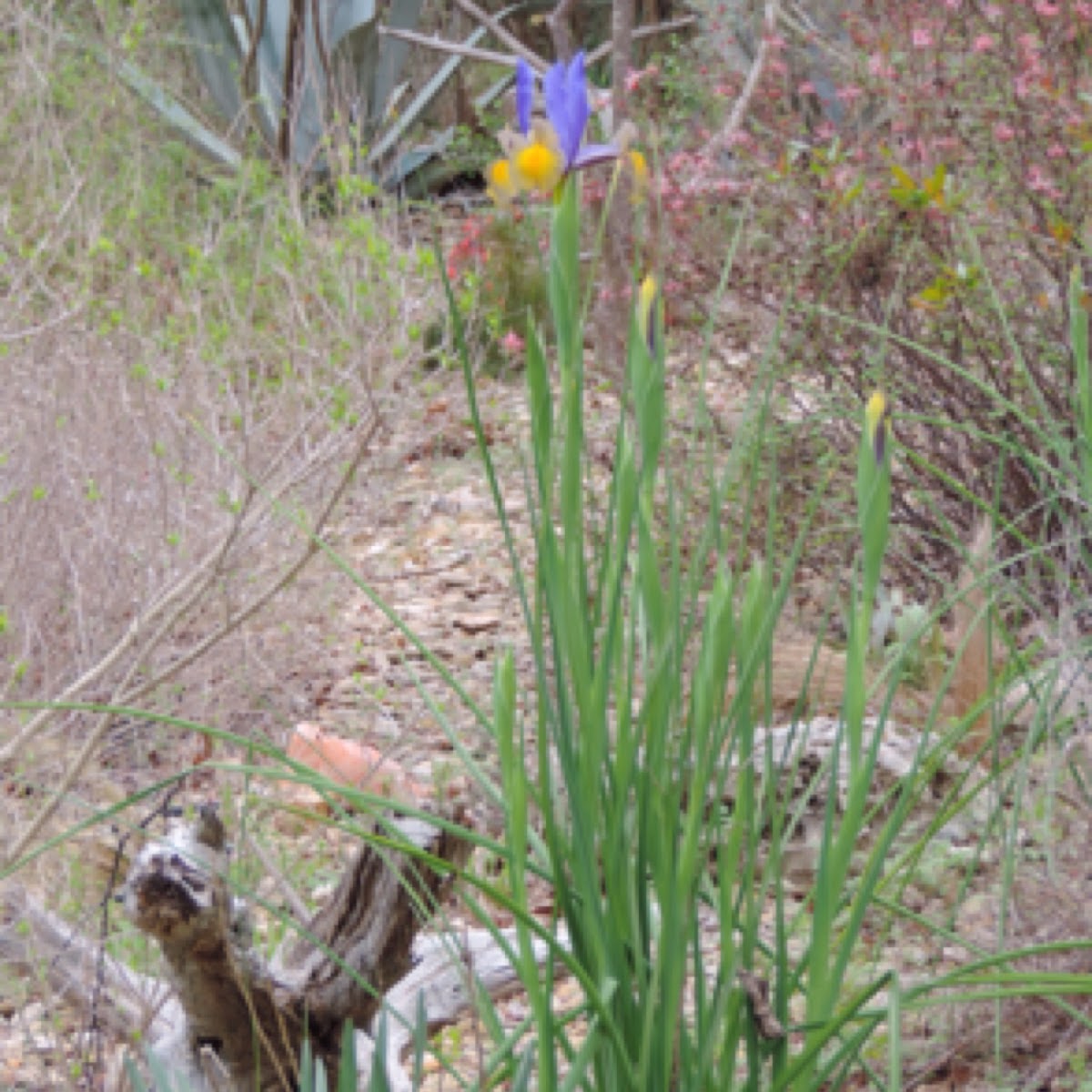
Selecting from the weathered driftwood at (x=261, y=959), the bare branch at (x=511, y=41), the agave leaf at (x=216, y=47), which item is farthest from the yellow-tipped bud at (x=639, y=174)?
the agave leaf at (x=216, y=47)

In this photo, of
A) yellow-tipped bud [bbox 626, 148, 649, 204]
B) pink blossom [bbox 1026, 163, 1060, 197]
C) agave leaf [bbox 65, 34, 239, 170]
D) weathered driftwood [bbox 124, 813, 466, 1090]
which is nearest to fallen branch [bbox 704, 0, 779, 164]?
pink blossom [bbox 1026, 163, 1060, 197]

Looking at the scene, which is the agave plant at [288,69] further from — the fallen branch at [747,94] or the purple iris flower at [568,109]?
the purple iris flower at [568,109]

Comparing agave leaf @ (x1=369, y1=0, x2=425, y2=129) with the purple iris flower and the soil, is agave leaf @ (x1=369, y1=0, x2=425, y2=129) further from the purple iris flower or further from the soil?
the purple iris flower

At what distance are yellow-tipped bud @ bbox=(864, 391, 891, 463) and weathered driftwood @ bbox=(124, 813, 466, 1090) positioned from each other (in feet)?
2.59

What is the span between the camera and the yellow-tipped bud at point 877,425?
106 cm

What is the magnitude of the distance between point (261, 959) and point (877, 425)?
1.10m

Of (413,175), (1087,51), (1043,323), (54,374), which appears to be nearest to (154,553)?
(54,374)

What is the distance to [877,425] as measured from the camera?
1.06 metres

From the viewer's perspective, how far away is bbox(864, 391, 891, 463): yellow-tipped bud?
3.47ft

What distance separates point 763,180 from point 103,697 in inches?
79.2

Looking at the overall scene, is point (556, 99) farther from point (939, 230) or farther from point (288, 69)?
point (288, 69)

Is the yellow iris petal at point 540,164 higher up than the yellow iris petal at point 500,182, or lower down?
lower down

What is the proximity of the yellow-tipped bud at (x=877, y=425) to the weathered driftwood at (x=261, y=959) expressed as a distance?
789 mm

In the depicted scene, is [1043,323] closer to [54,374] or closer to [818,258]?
[818,258]
